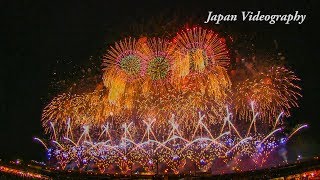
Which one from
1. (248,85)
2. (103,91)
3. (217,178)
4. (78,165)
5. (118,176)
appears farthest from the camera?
(78,165)

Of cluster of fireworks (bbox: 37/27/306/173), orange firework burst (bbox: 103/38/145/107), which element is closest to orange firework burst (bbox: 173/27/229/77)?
cluster of fireworks (bbox: 37/27/306/173)

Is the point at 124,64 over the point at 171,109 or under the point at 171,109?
over

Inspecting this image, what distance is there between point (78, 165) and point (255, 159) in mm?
10377

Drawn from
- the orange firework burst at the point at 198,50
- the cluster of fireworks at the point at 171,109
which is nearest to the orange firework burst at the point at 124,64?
the cluster of fireworks at the point at 171,109

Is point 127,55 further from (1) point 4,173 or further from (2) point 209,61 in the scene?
(1) point 4,173

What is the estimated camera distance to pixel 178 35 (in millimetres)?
19188

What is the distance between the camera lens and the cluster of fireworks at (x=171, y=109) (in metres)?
19.6

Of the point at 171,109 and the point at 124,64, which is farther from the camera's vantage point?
the point at 171,109

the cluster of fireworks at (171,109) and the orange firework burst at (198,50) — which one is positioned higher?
the orange firework burst at (198,50)

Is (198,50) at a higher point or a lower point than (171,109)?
higher

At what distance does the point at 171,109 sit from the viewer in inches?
864

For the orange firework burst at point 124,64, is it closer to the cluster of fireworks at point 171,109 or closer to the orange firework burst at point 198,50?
the cluster of fireworks at point 171,109

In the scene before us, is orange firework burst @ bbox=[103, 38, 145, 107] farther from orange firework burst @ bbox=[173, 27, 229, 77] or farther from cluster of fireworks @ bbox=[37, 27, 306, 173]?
orange firework burst @ bbox=[173, 27, 229, 77]

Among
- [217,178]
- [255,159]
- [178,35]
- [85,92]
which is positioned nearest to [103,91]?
[85,92]
